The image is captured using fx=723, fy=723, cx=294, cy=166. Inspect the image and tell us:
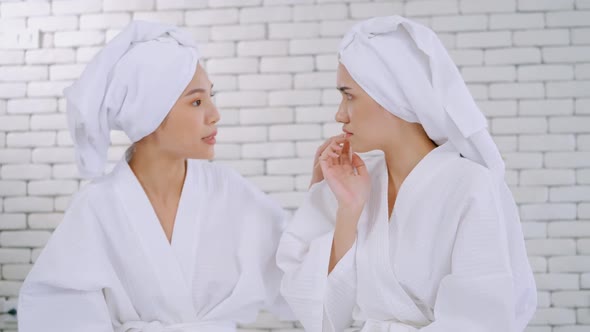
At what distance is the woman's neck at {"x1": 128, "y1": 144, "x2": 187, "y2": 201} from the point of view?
2264mm

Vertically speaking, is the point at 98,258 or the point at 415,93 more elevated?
the point at 415,93

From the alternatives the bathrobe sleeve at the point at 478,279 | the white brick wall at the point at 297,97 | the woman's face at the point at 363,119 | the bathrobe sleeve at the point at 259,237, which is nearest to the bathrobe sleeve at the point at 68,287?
the bathrobe sleeve at the point at 259,237

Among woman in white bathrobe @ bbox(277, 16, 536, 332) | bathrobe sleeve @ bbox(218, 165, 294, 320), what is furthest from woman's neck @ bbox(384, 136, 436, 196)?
bathrobe sleeve @ bbox(218, 165, 294, 320)

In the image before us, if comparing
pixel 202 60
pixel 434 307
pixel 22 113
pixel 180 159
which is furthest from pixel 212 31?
pixel 434 307

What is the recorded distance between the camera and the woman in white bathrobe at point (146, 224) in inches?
83.1

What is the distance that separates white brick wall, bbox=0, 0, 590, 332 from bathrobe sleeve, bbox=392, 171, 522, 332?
5.23ft

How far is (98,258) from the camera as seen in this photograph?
213 centimetres

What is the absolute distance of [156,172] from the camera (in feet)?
7.45

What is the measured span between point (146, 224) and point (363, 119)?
0.73m

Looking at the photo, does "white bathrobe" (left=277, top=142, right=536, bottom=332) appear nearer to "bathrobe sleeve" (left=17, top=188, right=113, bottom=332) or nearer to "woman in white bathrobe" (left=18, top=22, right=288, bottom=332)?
"woman in white bathrobe" (left=18, top=22, right=288, bottom=332)

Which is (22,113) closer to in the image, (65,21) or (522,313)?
(65,21)

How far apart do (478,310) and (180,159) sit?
1022 mm

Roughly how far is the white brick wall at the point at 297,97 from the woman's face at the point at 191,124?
1.22m

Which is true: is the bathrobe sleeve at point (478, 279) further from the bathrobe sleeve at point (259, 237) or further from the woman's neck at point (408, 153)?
the bathrobe sleeve at point (259, 237)
